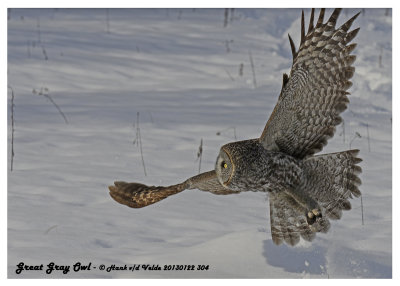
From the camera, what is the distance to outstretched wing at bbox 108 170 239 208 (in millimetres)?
4512

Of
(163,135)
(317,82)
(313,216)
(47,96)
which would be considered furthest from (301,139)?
(47,96)

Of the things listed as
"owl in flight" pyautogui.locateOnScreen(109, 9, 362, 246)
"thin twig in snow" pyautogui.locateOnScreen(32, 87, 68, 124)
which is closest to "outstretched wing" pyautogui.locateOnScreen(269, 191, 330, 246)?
"owl in flight" pyautogui.locateOnScreen(109, 9, 362, 246)

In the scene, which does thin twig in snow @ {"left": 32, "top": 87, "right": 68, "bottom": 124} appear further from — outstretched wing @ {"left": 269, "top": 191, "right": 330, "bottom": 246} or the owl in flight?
outstretched wing @ {"left": 269, "top": 191, "right": 330, "bottom": 246}

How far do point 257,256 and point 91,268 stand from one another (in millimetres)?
1170

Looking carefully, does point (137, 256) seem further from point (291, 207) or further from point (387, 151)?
point (387, 151)

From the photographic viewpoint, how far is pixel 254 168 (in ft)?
14.0

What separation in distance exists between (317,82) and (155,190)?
52.8 inches

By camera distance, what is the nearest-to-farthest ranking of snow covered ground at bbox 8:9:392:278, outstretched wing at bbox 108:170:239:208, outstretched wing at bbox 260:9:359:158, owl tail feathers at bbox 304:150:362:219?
outstretched wing at bbox 260:9:359:158, outstretched wing at bbox 108:170:239:208, owl tail feathers at bbox 304:150:362:219, snow covered ground at bbox 8:9:392:278

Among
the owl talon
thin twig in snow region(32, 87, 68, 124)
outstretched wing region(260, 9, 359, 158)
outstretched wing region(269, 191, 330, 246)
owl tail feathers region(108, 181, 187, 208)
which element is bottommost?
thin twig in snow region(32, 87, 68, 124)

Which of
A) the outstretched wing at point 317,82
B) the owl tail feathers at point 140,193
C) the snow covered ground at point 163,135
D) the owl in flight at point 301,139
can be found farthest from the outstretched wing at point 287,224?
the owl tail feathers at point 140,193

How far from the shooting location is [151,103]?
30.0ft

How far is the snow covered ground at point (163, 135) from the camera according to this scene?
16.0 feet

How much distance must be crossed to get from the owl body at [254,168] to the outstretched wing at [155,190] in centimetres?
18

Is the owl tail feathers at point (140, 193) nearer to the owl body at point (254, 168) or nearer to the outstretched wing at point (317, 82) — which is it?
the owl body at point (254, 168)
